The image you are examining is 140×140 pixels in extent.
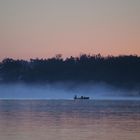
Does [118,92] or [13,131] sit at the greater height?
[118,92]

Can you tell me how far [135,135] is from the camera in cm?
3078

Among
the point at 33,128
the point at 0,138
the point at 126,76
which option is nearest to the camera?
the point at 0,138

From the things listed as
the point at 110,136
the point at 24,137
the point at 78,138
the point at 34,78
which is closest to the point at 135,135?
the point at 110,136

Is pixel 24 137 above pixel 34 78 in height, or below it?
below

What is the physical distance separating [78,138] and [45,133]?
129 inches

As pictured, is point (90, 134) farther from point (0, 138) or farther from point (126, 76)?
point (126, 76)

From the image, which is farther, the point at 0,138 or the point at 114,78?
the point at 114,78

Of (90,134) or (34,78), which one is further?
(34,78)

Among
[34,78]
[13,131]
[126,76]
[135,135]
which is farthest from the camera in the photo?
[34,78]

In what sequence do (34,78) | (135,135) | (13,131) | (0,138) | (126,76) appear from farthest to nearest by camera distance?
(34,78), (126,76), (13,131), (135,135), (0,138)

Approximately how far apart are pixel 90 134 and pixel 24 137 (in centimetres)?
399

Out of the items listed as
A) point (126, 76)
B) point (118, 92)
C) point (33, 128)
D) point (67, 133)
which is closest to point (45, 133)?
point (67, 133)

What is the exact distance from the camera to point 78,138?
2922 centimetres

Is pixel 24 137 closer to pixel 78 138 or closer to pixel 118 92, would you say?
pixel 78 138
